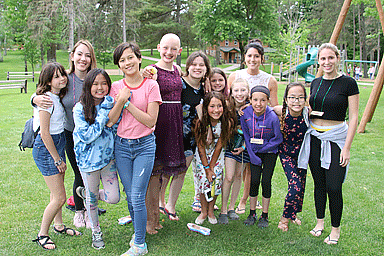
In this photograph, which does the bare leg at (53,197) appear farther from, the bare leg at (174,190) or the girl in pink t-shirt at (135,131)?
the bare leg at (174,190)

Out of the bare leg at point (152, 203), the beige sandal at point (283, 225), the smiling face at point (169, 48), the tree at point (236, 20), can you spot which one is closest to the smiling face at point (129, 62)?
the smiling face at point (169, 48)

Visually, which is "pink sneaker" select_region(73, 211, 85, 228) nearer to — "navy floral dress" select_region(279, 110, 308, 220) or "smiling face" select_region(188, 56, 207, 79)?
"smiling face" select_region(188, 56, 207, 79)

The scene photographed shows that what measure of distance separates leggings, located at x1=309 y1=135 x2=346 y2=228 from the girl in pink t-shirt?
71.5 inches

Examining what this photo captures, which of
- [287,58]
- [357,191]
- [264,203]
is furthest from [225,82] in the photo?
[287,58]

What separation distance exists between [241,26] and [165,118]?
28909mm

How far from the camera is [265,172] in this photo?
12.5ft

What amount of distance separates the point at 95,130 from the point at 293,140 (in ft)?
7.24

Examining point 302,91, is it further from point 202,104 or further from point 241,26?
point 241,26

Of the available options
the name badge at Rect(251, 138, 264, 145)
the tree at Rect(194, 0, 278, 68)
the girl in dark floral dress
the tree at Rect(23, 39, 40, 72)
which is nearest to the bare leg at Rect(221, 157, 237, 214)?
the name badge at Rect(251, 138, 264, 145)

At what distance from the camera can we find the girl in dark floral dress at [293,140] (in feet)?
11.9

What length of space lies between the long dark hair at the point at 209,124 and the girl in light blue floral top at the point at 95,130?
1.04m

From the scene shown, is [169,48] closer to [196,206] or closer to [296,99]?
[296,99]

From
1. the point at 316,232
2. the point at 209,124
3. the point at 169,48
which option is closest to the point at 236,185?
the point at 209,124

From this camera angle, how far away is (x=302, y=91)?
362 cm
